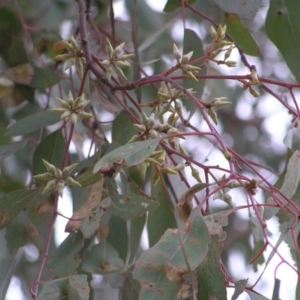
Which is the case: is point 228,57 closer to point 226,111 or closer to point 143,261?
point 143,261

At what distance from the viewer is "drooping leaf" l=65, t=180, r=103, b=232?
3.48ft

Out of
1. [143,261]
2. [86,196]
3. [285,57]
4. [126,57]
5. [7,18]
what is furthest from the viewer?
[7,18]

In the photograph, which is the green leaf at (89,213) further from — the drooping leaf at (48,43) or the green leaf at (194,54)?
the drooping leaf at (48,43)

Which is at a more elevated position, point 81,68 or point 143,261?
point 81,68

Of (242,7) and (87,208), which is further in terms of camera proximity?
(242,7)

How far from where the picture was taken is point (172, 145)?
104 centimetres

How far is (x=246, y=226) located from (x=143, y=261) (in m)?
2.35

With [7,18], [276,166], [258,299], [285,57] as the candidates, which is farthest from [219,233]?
[276,166]

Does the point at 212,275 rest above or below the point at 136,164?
below

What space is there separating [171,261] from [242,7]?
1.85ft

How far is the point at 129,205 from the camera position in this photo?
107cm

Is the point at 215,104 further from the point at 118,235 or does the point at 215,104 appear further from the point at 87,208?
the point at 118,235

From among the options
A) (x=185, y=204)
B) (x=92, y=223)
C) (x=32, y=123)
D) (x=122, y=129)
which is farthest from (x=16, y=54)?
(x=185, y=204)

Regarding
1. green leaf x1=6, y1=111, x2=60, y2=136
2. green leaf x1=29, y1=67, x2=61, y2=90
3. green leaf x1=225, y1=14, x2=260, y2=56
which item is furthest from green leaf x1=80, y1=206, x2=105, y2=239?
green leaf x1=225, y1=14, x2=260, y2=56
